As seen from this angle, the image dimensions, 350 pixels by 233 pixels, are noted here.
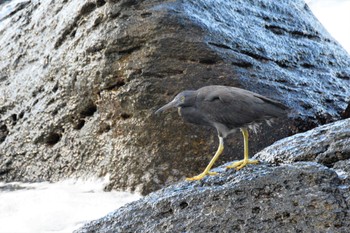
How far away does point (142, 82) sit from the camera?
6539 millimetres

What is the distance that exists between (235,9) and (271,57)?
2.74ft

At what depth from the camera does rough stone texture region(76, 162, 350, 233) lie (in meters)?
3.20

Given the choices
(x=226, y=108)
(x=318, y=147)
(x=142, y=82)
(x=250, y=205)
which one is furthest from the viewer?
(x=142, y=82)

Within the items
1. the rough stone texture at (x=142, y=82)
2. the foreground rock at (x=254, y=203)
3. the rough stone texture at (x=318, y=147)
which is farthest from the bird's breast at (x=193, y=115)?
the rough stone texture at (x=142, y=82)

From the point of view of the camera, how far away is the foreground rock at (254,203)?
3.20 m

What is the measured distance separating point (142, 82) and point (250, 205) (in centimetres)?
337

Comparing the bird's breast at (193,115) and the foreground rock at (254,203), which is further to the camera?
the bird's breast at (193,115)

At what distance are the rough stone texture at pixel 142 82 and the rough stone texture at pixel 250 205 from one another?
253 cm

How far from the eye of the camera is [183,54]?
6633 mm

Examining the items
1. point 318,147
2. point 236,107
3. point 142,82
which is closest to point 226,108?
point 236,107

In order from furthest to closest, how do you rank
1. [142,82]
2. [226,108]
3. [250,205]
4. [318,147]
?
1. [142,82]
2. [318,147]
3. [226,108]
4. [250,205]

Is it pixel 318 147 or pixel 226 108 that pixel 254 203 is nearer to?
pixel 226 108

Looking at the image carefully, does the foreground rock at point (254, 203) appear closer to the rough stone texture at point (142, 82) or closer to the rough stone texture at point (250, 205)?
the rough stone texture at point (250, 205)

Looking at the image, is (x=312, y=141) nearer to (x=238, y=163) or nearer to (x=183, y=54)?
(x=238, y=163)
